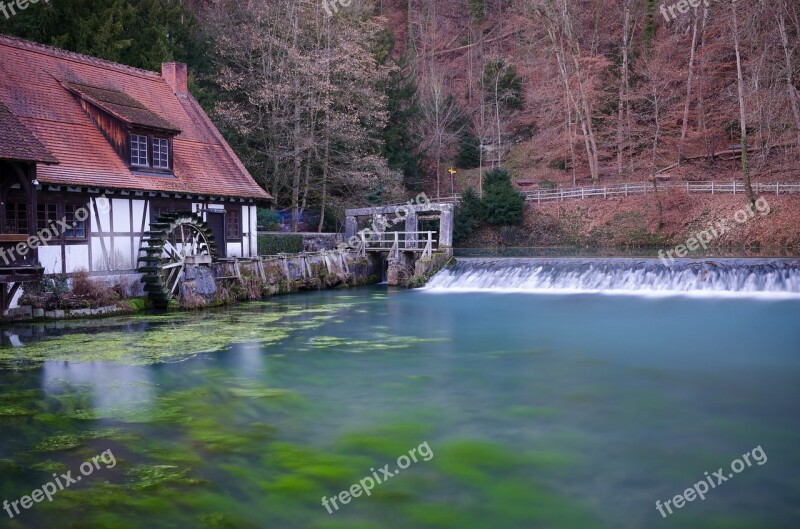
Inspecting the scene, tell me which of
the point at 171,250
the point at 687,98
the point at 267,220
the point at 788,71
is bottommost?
the point at 171,250

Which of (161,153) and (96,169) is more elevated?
(161,153)

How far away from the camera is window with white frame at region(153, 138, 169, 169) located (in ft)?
71.9

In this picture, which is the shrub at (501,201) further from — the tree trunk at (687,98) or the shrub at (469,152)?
the shrub at (469,152)

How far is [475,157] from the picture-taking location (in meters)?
49.5

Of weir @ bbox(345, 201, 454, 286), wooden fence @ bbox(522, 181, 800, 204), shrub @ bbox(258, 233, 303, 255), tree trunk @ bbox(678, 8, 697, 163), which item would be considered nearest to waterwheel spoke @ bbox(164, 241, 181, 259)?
shrub @ bbox(258, 233, 303, 255)

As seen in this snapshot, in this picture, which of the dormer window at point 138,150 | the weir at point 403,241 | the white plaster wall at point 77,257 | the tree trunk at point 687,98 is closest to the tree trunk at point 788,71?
the tree trunk at point 687,98

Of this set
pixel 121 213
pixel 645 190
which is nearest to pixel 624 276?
pixel 645 190

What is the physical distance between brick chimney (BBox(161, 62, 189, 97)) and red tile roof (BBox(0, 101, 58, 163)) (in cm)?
934

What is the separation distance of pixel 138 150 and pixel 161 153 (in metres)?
0.87

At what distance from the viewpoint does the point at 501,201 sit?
1506 inches

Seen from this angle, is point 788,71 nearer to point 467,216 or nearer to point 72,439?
point 467,216

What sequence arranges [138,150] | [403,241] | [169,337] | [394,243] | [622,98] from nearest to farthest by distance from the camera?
[169,337] < [138,150] < [394,243] < [403,241] < [622,98]

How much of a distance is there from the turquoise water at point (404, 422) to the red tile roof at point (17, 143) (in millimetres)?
3885

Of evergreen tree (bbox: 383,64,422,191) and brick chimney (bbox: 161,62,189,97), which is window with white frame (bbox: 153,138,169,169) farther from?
evergreen tree (bbox: 383,64,422,191)
